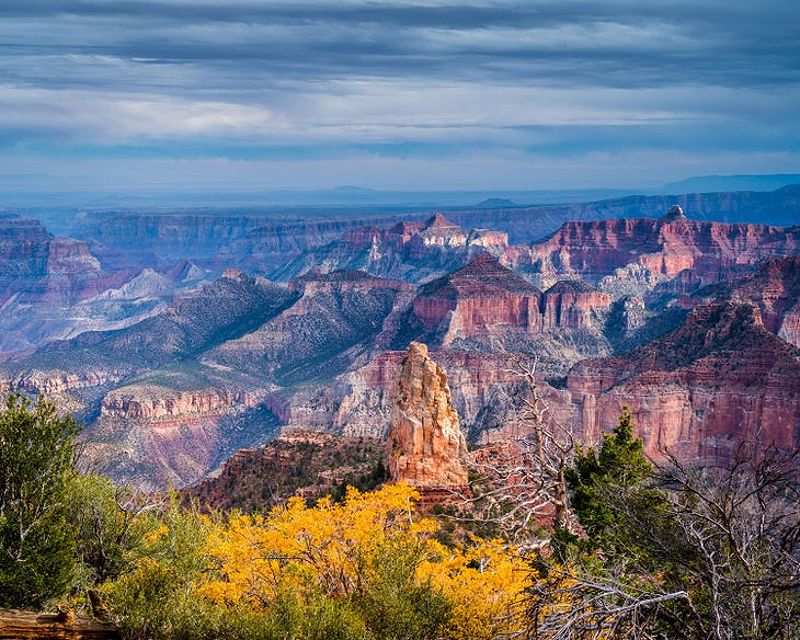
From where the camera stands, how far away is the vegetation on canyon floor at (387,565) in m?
15.1

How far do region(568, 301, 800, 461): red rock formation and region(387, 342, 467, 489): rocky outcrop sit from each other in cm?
6641

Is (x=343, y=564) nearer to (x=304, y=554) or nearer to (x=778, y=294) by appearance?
(x=304, y=554)

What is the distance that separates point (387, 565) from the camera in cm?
2184

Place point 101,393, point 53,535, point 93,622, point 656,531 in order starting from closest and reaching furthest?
1. point 656,531
2. point 93,622
3. point 53,535
4. point 101,393

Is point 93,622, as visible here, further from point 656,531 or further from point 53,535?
point 656,531

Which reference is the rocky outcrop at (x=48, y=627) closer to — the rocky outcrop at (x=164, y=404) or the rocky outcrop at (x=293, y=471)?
the rocky outcrop at (x=293, y=471)

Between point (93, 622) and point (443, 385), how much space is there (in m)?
32.1

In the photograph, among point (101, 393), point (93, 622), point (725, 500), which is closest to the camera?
point (725, 500)

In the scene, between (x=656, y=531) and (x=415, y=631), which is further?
(x=415, y=631)

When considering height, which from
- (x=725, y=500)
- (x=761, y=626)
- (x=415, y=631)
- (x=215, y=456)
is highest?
(x=725, y=500)

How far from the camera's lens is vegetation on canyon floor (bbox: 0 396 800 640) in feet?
49.5

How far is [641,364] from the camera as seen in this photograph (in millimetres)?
126875

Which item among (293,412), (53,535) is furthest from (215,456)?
(53,535)

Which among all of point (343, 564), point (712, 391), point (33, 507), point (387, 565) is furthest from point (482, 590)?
point (712, 391)
